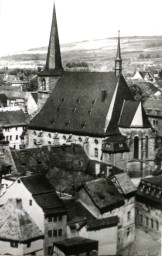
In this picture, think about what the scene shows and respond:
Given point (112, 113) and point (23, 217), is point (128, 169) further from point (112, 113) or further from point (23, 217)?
point (23, 217)

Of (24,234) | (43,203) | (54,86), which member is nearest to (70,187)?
(43,203)

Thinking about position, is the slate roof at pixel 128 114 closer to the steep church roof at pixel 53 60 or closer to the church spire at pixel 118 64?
the church spire at pixel 118 64

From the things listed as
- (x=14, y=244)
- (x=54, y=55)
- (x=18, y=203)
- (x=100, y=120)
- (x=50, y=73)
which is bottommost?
(x=14, y=244)

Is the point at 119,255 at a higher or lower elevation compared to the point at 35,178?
lower

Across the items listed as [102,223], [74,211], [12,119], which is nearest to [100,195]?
[74,211]

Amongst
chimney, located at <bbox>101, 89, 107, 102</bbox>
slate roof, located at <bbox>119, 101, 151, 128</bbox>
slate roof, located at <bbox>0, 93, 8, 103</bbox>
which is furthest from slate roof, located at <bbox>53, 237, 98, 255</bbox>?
slate roof, located at <bbox>0, 93, 8, 103</bbox>

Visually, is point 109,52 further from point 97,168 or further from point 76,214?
point 76,214

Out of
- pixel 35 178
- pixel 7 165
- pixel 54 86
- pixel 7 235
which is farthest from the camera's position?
pixel 54 86

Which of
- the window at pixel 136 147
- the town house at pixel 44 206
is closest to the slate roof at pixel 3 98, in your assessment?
the window at pixel 136 147
